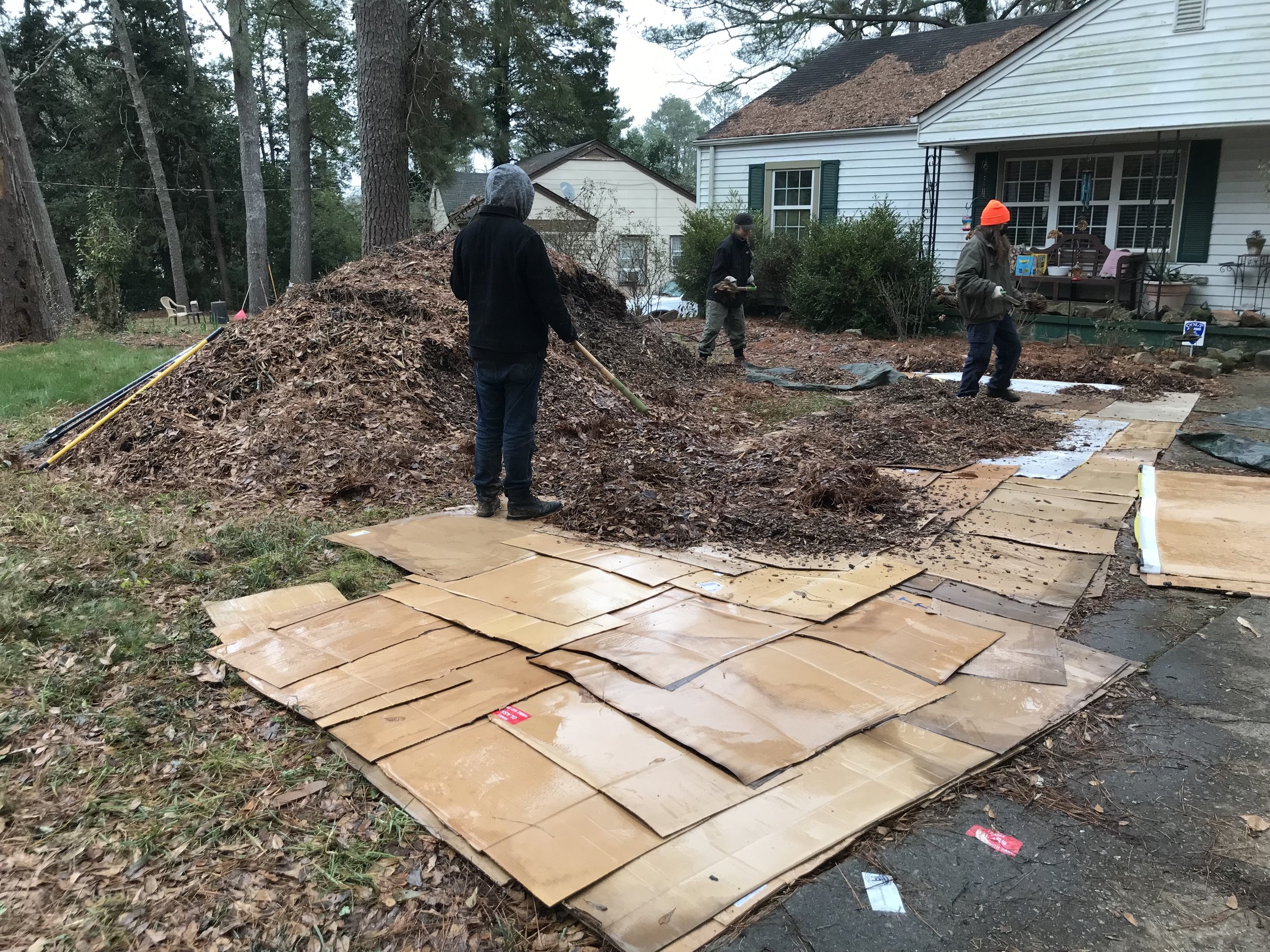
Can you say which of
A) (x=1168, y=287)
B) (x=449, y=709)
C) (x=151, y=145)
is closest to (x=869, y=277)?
(x=1168, y=287)

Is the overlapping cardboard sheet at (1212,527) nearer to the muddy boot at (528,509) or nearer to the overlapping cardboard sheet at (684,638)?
the overlapping cardboard sheet at (684,638)

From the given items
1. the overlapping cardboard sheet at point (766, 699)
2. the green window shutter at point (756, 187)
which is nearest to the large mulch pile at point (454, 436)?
the overlapping cardboard sheet at point (766, 699)

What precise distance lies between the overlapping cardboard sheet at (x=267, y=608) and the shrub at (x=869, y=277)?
1044cm

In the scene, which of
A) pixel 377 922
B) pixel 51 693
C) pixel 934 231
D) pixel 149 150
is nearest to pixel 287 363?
pixel 51 693

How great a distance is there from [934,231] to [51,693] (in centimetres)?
1405

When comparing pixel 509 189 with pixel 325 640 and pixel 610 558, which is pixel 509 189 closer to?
pixel 610 558

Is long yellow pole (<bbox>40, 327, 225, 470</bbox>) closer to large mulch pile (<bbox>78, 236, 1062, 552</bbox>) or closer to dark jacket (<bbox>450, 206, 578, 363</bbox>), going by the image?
large mulch pile (<bbox>78, 236, 1062, 552</bbox>)

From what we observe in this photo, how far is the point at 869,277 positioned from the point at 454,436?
8.40 m

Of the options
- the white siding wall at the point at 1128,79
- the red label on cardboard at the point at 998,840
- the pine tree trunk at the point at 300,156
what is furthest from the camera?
the pine tree trunk at the point at 300,156

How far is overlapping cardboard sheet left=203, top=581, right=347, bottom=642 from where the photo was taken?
3.56m

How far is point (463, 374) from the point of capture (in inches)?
282

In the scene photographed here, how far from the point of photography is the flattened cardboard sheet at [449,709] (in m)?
2.73

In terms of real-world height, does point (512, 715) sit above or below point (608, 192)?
below

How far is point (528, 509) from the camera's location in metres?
5.04
